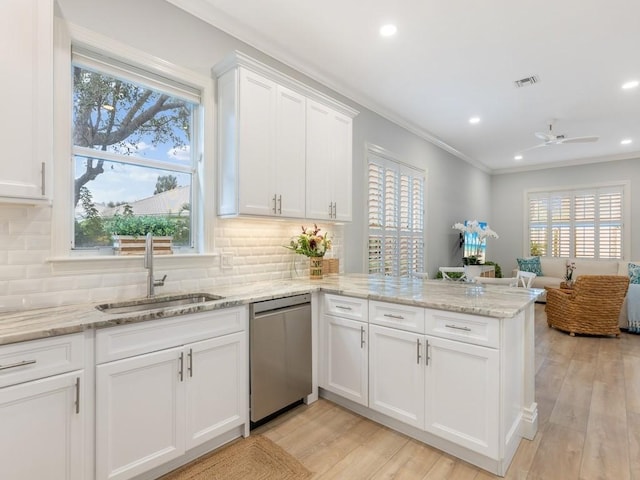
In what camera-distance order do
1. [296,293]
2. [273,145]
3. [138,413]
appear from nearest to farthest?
[138,413] < [296,293] < [273,145]

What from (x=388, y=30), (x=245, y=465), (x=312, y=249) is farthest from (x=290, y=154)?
(x=245, y=465)

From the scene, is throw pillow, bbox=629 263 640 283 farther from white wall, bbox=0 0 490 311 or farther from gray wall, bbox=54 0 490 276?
white wall, bbox=0 0 490 311

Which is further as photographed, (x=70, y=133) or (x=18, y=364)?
(x=70, y=133)

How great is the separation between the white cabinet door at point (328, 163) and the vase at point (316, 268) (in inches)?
15.8

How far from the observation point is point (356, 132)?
4199 millimetres

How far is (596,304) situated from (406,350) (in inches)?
156

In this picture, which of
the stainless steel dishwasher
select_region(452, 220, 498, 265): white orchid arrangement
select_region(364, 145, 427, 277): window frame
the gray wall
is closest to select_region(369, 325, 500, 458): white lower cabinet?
the stainless steel dishwasher

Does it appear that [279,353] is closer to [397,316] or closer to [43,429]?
[397,316]

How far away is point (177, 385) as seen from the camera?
6.40ft

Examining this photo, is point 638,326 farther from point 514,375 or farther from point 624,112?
point 514,375

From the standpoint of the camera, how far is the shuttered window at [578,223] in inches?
277

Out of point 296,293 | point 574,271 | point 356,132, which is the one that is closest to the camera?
point 296,293

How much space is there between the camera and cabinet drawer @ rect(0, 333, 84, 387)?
4.63 feet

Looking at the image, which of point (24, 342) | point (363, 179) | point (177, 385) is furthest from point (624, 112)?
point (24, 342)
